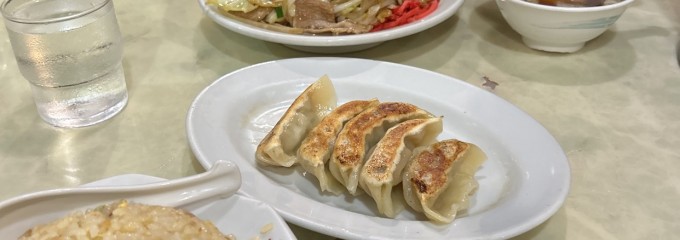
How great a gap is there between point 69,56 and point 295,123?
0.45 meters

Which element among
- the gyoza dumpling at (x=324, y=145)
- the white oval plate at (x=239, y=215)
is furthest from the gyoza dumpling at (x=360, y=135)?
the white oval plate at (x=239, y=215)

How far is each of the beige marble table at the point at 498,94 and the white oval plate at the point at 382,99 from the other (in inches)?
3.3

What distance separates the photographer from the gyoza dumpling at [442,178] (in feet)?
3.12

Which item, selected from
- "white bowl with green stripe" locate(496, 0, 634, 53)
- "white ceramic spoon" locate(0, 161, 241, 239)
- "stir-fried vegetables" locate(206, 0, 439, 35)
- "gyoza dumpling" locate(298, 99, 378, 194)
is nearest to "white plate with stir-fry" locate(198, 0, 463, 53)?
"stir-fried vegetables" locate(206, 0, 439, 35)

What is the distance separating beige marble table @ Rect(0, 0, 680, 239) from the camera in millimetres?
1085

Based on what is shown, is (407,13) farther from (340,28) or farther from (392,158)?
(392,158)

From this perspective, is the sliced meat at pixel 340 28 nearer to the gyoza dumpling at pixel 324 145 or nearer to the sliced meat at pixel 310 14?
the sliced meat at pixel 310 14

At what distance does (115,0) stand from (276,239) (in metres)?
1.25

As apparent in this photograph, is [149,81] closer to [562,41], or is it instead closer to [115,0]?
[115,0]

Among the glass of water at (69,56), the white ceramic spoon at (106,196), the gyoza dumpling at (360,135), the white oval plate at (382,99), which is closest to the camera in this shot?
the white ceramic spoon at (106,196)

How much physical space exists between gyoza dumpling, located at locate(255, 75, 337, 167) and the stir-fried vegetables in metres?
0.25

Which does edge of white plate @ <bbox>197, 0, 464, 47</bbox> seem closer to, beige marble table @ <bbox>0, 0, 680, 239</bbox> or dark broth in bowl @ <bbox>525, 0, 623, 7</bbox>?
beige marble table @ <bbox>0, 0, 680, 239</bbox>

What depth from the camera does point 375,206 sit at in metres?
1.01

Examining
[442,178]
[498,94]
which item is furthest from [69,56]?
[498,94]
